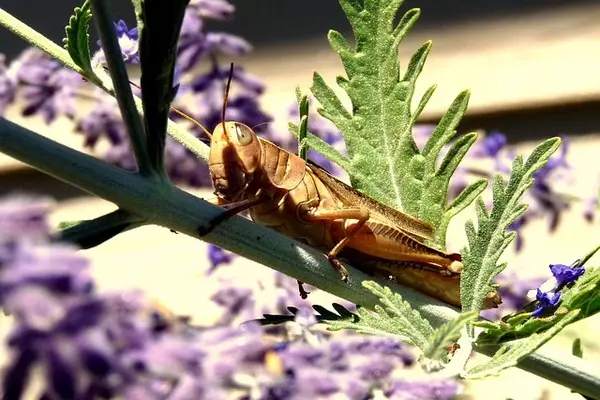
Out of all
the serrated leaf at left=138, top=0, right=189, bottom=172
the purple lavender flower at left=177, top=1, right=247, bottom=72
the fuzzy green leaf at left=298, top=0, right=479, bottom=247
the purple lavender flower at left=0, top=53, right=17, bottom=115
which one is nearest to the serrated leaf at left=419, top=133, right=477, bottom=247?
the fuzzy green leaf at left=298, top=0, right=479, bottom=247

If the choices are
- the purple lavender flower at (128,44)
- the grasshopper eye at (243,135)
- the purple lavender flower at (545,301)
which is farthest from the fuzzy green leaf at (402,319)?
the purple lavender flower at (128,44)

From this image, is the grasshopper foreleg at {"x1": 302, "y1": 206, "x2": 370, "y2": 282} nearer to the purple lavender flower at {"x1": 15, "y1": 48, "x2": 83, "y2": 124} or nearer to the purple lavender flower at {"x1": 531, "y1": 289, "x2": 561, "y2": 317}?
the purple lavender flower at {"x1": 531, "y1": 289, "x2": 561, "y2": 317}

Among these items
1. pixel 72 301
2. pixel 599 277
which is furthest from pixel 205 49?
pixel 72 301

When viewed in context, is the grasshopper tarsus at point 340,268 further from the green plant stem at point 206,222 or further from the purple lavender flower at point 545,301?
the purple lavender flower at point 545,301

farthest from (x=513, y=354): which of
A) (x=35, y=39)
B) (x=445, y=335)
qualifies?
(x=35, y=39)

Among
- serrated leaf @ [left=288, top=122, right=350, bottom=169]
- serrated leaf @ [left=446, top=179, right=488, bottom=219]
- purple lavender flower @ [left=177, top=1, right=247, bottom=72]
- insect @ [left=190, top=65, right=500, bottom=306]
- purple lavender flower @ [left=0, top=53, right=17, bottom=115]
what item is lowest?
purple lavender flower @ [left=0, top=53, right=17, bottom=115]

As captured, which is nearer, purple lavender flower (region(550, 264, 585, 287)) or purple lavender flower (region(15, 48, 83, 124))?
purple lavender flower (region(550, 264, 585, 287))
